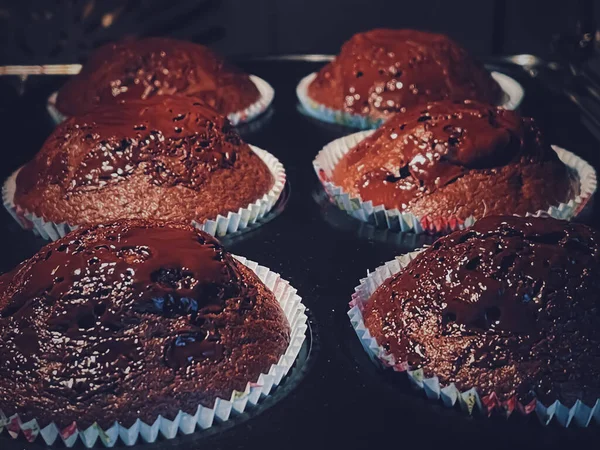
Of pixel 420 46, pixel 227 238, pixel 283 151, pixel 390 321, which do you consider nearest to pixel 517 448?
pixel 390 321

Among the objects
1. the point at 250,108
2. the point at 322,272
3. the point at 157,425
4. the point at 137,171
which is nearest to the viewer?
the point at 157,425

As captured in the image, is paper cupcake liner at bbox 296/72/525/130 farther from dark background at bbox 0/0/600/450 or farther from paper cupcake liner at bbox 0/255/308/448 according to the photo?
paper cupcake liner at bbox 0/255/308/448

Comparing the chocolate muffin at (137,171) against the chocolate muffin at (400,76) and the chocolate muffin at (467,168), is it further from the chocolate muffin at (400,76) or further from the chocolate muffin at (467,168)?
the chocolate muffin at (400,76)

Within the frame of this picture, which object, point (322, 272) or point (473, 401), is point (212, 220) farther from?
point (473, 401)

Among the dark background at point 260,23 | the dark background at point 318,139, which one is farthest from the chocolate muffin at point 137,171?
the dark background at point 260,23

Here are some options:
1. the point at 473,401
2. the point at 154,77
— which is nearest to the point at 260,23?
the point at 154,77
